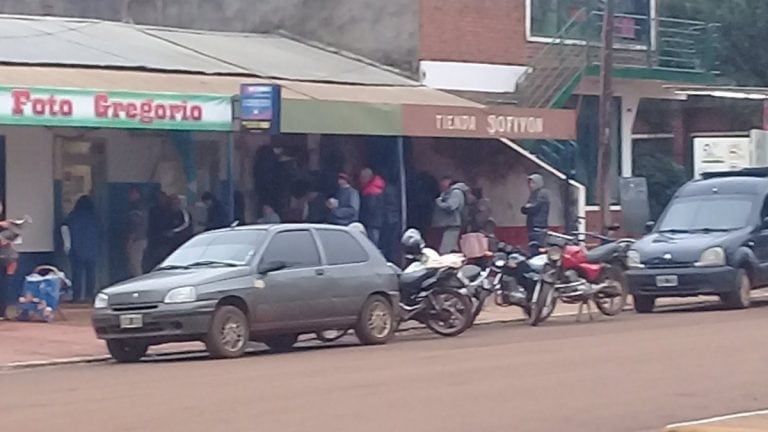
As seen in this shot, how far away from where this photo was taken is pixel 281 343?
69.1ft

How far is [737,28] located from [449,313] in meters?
27.7

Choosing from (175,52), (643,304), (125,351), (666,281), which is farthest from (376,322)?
(175,52)

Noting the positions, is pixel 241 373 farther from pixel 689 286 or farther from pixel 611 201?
pixel 611 201

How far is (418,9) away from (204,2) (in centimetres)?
508

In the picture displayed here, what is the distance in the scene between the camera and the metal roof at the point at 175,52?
2602cm

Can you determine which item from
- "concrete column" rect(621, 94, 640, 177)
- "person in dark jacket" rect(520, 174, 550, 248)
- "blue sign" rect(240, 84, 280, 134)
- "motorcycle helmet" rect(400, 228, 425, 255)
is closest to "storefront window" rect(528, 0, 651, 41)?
"concrete column" rect(621, 94, 640, 177)

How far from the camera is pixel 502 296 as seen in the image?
78.4ft

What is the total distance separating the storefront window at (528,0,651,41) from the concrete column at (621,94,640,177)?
1319 mm

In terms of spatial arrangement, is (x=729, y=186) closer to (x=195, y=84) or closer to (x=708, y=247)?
(x=708, y=247)

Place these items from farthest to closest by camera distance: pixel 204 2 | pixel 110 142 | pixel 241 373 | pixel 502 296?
pixel 204 2, pixel 110 142, pixel 502 296, pixel 241 373

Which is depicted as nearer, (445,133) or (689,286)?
(689,286)

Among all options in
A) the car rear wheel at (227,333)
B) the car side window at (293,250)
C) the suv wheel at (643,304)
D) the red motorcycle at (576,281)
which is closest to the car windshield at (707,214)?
the suv wheel at (643,304)

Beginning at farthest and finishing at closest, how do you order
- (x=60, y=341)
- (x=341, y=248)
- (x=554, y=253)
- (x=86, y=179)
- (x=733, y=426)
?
(x=86, y=179) < (x=554, y=253) < (x=60, y=341) < (x=341, y=248) < (x=733, y=426)

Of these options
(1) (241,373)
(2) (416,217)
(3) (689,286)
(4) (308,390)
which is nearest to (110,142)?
(2) (416,217)
